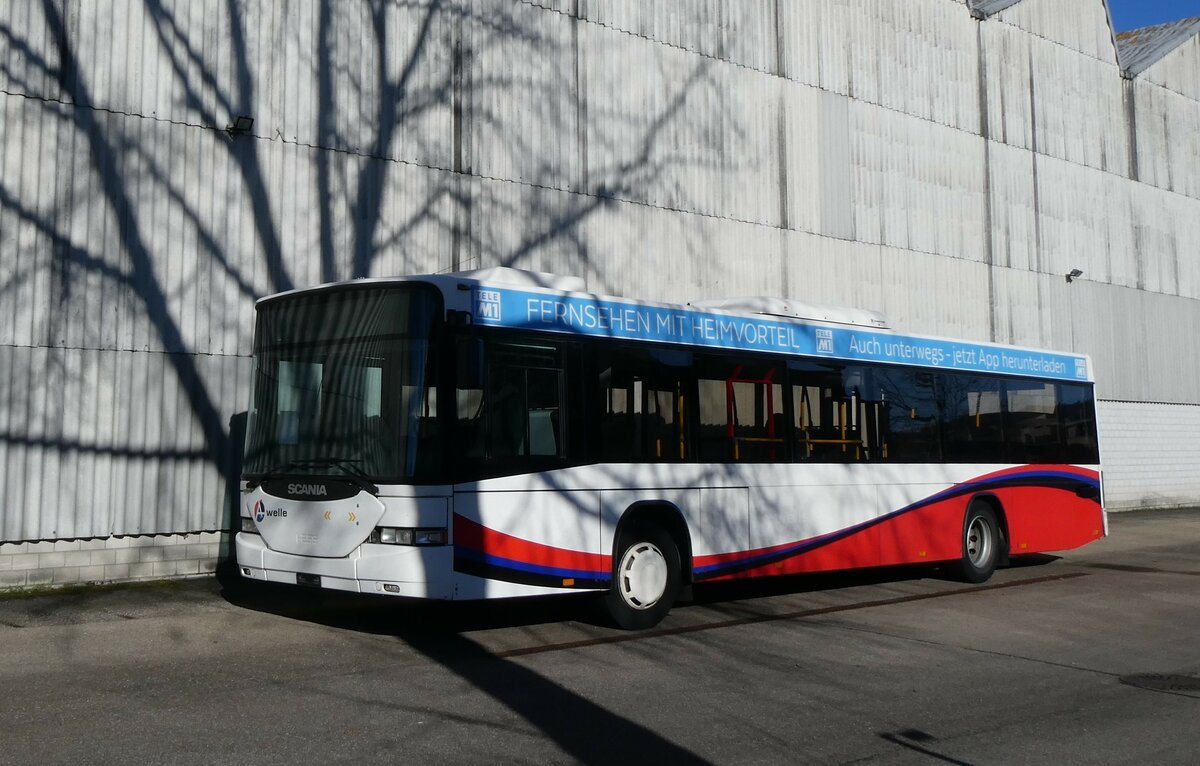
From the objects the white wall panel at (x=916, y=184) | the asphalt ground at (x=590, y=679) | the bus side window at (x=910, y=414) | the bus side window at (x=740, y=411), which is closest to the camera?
the asphalt ground at (x=590, y=679)

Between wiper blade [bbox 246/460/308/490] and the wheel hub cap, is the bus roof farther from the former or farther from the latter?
the wheel hub cap

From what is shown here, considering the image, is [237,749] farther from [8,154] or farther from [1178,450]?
[1178,450]

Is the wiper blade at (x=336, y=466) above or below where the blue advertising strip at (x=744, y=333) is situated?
below

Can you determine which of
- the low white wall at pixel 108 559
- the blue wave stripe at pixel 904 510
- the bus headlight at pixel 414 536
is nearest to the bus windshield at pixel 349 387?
the bus headlight at pixel 414 536

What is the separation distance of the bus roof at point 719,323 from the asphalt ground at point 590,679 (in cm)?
269

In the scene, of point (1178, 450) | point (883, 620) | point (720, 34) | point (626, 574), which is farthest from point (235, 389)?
point (1178, 450)

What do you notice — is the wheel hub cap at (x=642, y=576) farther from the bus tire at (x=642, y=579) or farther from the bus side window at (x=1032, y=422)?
the bus side window at (x=1032, y=422)

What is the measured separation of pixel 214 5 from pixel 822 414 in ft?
30.0

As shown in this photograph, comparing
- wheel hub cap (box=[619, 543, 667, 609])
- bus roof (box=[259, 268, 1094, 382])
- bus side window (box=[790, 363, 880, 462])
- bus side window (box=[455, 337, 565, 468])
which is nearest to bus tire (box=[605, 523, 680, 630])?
wheel hub cap (box=[619, 543, 667, 609])

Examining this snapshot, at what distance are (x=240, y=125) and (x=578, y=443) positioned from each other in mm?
7156

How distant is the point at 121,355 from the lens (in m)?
13.8

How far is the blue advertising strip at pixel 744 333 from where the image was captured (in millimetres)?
10352

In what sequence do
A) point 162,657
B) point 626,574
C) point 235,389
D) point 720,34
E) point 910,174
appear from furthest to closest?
point 910,174, point 720,34, point 235,389, point 626,574, point 162,657

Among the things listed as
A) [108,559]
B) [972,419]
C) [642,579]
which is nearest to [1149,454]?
[972,419]
